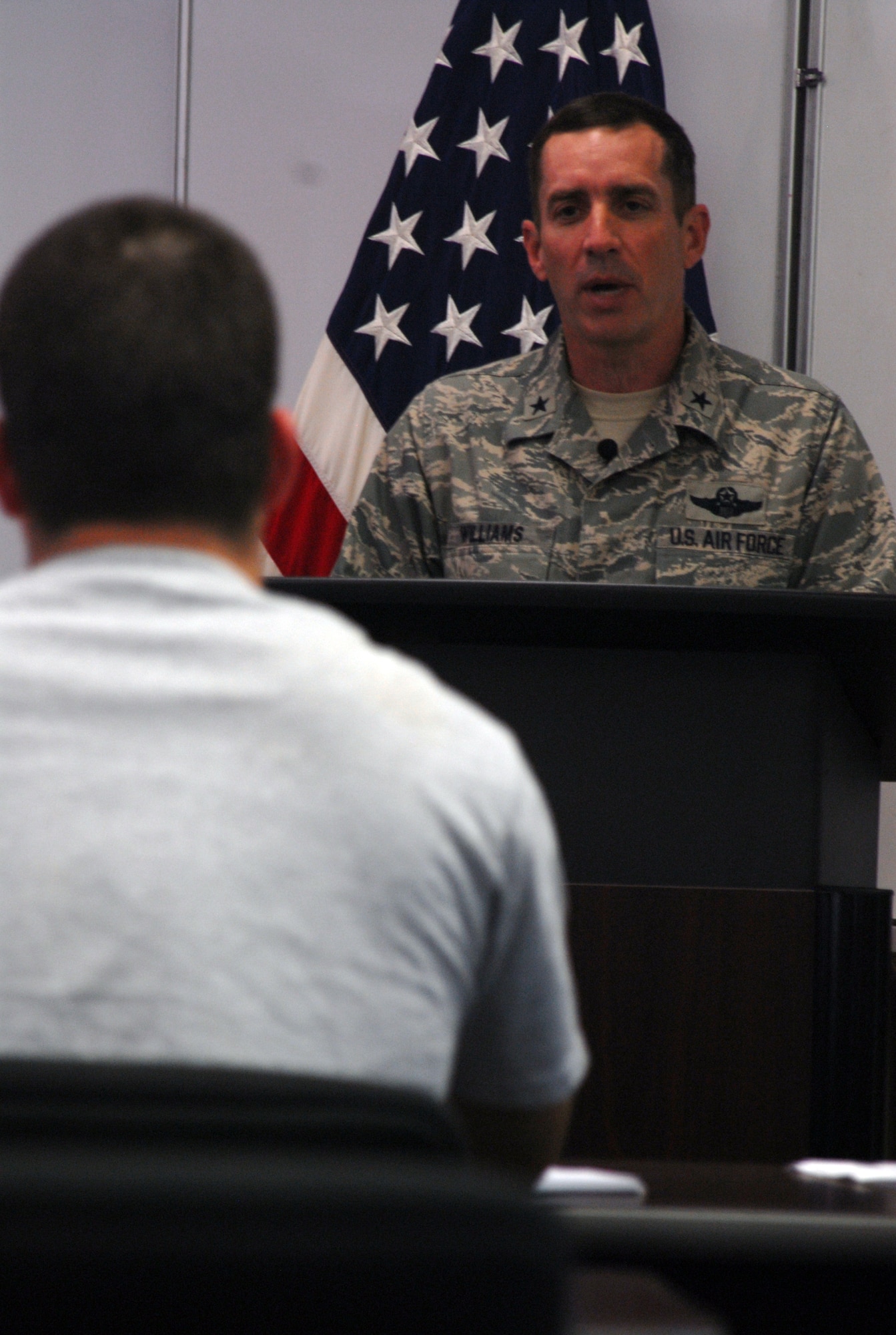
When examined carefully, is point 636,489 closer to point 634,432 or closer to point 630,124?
point 634,432

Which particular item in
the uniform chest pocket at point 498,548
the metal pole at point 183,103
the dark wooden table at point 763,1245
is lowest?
the dark wooden table at point 763,1245

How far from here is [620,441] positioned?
9.87 ft

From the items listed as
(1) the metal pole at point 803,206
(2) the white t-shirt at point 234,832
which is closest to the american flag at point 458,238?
(1) the metal pole at point 803,206

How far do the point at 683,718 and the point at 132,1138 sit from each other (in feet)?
4.16

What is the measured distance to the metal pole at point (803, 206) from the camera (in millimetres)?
4203

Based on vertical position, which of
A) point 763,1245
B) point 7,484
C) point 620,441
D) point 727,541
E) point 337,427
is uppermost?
point 337,427

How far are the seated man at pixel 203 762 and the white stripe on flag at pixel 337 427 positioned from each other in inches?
128

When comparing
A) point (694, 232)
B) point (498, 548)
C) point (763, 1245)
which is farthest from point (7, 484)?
point (694, 232)

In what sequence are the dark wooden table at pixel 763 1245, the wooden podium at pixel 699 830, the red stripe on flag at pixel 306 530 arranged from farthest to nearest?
the red stripe on flag at pixel 306 530, the wooden podium at pixel 699 830, the dark wooden table at pixel 763 1245

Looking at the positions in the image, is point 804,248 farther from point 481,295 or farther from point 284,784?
point 284,784

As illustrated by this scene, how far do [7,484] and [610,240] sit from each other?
2184 millimetres

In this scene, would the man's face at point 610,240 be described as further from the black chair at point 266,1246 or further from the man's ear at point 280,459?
the black chair at point 266,1246

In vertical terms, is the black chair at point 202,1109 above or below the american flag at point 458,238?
below

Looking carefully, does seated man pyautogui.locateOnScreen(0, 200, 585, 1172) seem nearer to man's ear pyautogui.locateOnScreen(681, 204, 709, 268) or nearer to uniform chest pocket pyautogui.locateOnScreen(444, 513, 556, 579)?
uniform chest pocket pyautogui.locateOnScreen(444, 513, 556, 579)
